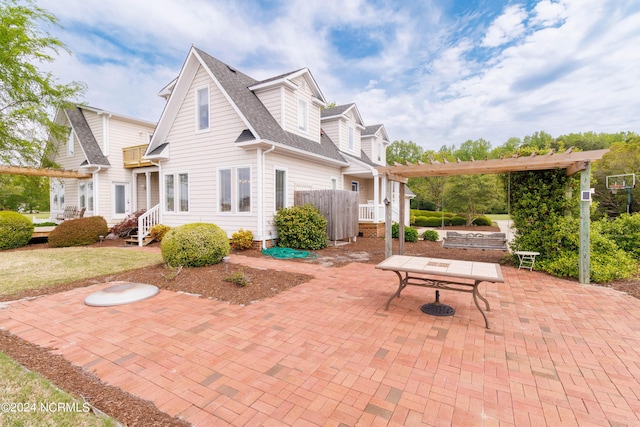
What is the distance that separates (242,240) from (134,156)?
10059mm

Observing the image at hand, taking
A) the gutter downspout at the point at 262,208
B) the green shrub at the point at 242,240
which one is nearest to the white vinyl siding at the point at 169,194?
the green shrub at the point at 242,240

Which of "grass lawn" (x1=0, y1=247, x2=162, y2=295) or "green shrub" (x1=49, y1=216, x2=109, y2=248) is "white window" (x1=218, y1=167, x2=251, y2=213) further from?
"green shrub" (x1=49, y1=216, x2=109, y2=248)

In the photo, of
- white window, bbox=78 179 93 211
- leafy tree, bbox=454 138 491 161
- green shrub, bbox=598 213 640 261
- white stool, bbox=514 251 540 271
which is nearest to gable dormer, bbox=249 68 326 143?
white stool, bbox=514 251 540 271

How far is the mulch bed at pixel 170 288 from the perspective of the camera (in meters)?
2.38

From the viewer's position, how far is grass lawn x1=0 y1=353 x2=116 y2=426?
2168 millimetres

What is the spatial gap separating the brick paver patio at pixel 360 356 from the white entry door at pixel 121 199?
12.5m

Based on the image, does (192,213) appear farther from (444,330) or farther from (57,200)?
(57,200)

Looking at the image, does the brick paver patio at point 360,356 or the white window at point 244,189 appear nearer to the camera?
the brick paver patio at point 360,356

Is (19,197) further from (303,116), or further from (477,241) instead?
(477,241)

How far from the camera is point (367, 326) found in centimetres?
401

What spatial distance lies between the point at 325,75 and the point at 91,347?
64.3 ft

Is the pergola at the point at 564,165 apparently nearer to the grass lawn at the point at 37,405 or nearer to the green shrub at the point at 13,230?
the grass lawn at the point at 37,405

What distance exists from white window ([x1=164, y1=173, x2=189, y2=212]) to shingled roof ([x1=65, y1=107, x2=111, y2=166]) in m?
5.40

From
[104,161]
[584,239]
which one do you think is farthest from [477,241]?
[104,161]
